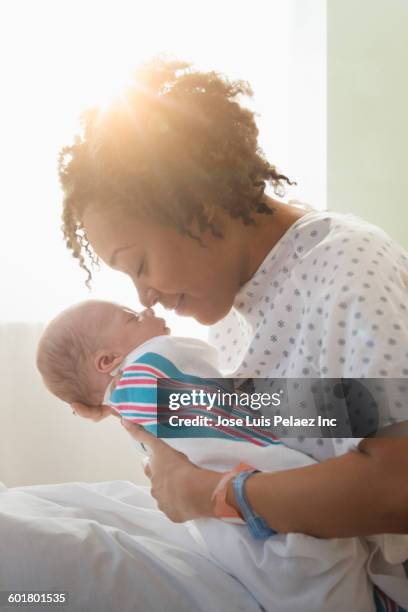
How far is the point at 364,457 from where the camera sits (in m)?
0.85

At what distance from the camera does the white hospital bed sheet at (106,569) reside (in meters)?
0.85

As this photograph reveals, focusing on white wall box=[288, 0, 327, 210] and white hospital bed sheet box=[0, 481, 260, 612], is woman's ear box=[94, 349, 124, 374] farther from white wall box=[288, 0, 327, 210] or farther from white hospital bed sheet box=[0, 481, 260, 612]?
white wall box=[288, 0, 327, 210]

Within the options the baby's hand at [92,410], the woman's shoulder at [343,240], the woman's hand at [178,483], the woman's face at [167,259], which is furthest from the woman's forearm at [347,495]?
the baby's hand at [92,410]

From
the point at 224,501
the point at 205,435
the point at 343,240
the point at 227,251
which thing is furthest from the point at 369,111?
the point at 224,501

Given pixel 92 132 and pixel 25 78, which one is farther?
pixel 25 78

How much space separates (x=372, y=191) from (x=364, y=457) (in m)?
1.59

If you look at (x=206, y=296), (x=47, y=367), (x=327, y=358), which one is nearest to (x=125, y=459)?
(x=47, y=367)

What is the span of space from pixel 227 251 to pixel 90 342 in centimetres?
36

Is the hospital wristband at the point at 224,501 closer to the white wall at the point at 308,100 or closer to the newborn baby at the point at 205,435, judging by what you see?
the newborn baby at the point at 205,435

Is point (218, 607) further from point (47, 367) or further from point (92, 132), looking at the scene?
point (92, 132)

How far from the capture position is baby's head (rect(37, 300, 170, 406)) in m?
1.33

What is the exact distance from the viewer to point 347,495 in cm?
84

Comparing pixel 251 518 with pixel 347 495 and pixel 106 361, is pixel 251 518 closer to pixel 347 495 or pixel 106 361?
pixel 347 495

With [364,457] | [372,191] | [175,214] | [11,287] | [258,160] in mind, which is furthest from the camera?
[372,191]
